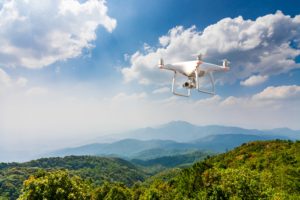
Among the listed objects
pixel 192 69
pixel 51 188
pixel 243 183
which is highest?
pixel 192 69

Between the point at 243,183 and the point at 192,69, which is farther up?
the point at 192,69

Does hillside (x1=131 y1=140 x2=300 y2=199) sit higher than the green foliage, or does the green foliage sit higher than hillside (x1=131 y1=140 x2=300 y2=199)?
the green foliage

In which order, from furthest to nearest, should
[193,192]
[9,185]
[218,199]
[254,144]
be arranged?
[9,185], [254,144], [193,192], [218,199]

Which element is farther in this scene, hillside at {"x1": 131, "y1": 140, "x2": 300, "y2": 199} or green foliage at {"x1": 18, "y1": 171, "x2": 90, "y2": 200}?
hillside at {"x1": 131, "y1": 140, "x2": 300, "y2": 199}

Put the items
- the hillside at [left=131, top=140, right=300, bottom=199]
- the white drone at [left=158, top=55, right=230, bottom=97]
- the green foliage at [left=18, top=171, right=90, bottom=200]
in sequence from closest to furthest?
1. the white drone at [left=158, top=55, right=230, bottom=97]
2. the green foliage at [left=18, top=171, right=90, bottom=200]
3. the hillside at [left=131, top=140, right=300, bottom=199]

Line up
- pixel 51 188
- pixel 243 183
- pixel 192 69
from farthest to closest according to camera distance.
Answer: pixel 243 183 → pixel 51 188 → pixel 192 69

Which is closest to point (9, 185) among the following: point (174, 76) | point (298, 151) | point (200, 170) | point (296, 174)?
point (200, 170)

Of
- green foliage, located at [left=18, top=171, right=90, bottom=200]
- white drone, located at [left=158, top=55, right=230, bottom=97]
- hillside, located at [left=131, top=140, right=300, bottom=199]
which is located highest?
white drone, located at [left=158, top=55, right=230, bottom=97]

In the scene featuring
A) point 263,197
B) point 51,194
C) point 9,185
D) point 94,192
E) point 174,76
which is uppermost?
point 174,76

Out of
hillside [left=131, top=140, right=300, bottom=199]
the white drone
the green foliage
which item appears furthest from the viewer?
hillside [left=131, top=140, right=300, bottom=199]

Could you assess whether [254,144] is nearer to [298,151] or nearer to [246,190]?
[298,151]

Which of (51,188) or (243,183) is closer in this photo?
(51,188)
